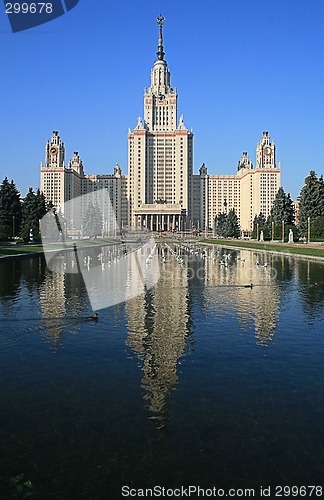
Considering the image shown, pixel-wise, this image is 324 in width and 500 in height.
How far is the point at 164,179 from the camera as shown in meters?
155

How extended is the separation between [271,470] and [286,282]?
15.9 m

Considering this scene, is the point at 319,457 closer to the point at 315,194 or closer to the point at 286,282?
the point at 286,282

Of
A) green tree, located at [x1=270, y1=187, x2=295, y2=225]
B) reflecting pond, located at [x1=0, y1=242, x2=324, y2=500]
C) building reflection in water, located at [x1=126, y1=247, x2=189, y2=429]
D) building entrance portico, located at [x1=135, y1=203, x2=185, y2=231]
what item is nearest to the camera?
reflecting pond, located at [x1=0, y1=242, x2=324, y2=500]

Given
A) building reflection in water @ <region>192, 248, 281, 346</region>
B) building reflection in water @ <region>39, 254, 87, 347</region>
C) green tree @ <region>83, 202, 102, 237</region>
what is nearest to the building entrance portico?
green tree @ <region>83, 202, 102, 237</region>

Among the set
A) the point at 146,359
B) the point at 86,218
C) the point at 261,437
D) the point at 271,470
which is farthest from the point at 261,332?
the point at 86,218

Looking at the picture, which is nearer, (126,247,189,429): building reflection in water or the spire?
(126,247,189,429): building reflection in water

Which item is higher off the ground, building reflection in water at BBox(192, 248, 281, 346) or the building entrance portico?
the building entrance portico

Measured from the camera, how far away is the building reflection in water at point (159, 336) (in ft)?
23.0

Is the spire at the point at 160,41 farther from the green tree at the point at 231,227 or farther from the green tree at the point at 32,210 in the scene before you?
the green tree at the point at 32,210

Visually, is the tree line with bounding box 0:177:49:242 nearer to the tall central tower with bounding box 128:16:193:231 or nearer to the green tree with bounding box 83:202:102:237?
the green tree with bounding box 83:202:102:237

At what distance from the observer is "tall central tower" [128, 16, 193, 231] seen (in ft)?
492

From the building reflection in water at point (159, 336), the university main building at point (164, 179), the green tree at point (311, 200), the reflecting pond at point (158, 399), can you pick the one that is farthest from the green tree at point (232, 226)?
the reflecting pond at point (158, 399)

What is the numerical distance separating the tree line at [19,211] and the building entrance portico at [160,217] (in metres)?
81.7

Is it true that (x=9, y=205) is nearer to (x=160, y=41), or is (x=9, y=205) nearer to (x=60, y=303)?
(x=60, y=303)
